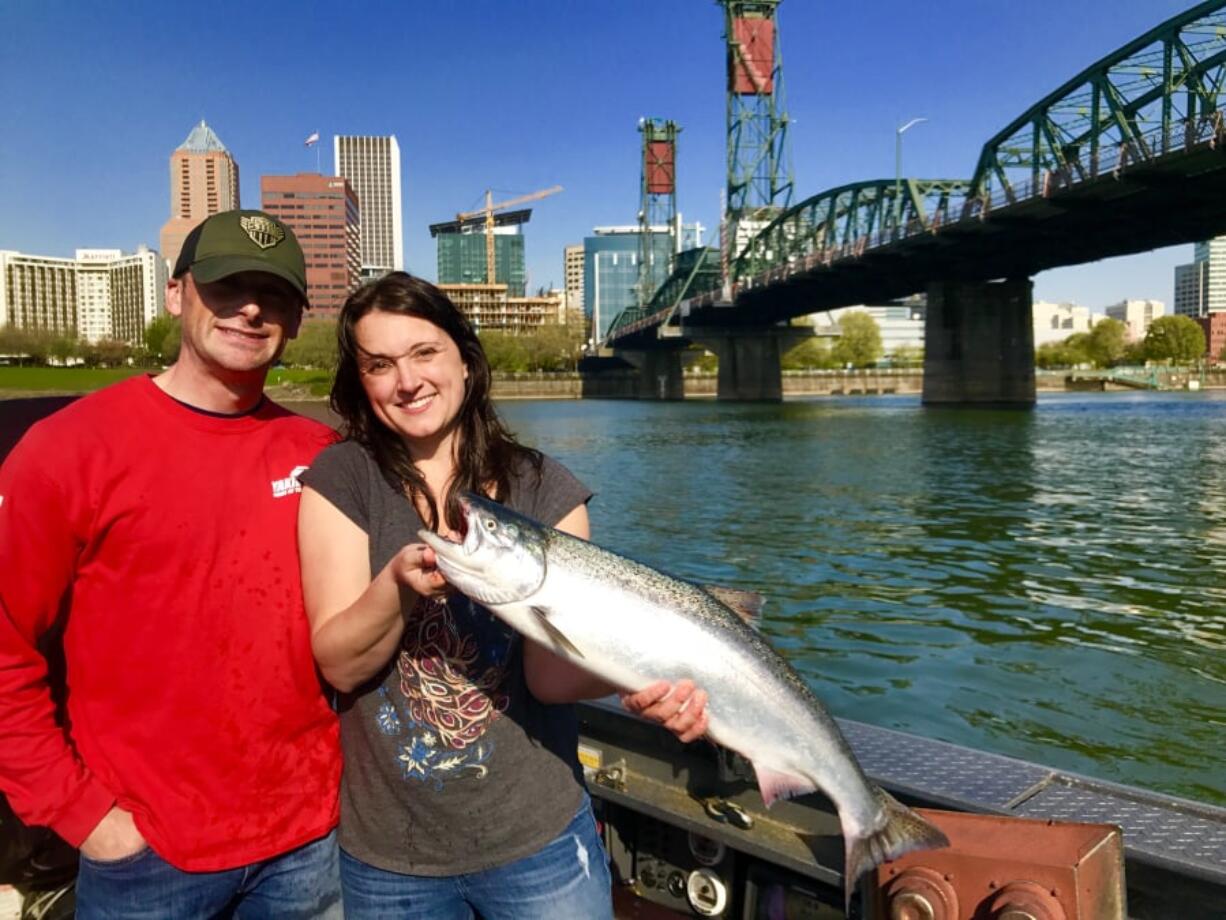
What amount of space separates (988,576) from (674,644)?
1261cm

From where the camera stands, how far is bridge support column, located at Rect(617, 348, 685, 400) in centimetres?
11400

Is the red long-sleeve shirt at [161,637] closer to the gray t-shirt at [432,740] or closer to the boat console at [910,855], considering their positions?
the gray t-shirt at [432,740]

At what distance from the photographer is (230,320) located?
2.63 m

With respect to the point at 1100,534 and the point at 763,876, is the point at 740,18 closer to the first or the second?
the point at 1100,534

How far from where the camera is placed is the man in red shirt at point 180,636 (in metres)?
2.33

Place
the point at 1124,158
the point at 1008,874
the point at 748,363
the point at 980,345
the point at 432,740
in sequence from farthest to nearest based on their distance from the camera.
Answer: the point at 748,363, the point at 980,345, the point at 1124,158, the point at 1008,874, the point at 432,740

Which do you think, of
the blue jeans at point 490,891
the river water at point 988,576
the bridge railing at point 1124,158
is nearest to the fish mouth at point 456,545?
the blue jeans at point 490,891

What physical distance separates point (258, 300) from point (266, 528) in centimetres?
65

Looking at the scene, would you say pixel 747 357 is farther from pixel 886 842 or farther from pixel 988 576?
pixel 886 842

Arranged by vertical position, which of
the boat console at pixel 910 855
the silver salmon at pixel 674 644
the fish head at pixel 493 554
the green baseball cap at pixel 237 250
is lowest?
the boat console at pixel 910 855

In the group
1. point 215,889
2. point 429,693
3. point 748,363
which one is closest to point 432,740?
point 429,693

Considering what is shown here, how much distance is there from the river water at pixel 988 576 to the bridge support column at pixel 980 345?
31.5 metres

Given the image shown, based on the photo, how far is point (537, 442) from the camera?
4406 cm

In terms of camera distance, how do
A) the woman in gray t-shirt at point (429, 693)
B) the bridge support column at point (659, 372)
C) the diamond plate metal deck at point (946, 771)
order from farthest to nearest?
the bridge support column at point (659, 372) < the diamond plate metal deck at point (946, 771) < the woman in gray t-shirt at point (429, 693)
